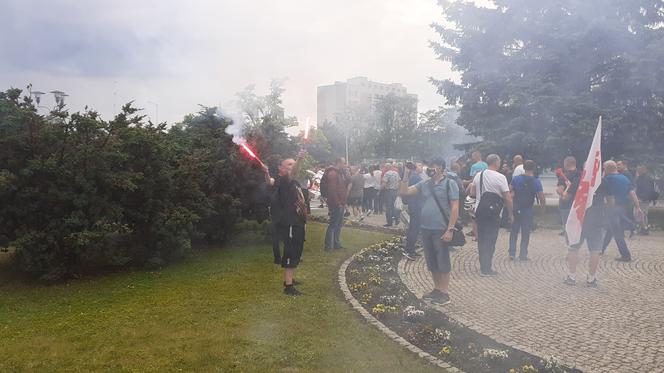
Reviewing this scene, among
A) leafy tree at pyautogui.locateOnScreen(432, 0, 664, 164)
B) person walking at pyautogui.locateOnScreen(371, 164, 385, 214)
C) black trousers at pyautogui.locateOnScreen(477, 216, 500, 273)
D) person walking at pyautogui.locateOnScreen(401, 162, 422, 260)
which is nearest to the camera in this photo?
black trousers at pyautogui.locateOnScreen(477, 216, 500, 273)

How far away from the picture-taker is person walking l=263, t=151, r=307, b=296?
7121mm

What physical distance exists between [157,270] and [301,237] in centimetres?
270

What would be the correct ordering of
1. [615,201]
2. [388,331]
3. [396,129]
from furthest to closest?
[396,129], [615,201], [388,331]

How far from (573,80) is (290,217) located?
13.7m

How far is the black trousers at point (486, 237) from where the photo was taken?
8.54 meters

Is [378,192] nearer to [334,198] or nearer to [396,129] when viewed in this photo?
[334,198]

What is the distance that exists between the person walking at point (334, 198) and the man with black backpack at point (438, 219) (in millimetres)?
3521

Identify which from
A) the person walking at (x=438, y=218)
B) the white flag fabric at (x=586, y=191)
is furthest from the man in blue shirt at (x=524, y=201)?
the person walking at (x=438, y=218)

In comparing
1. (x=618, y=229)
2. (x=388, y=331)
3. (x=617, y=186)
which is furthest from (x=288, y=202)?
(x=618, y=229)

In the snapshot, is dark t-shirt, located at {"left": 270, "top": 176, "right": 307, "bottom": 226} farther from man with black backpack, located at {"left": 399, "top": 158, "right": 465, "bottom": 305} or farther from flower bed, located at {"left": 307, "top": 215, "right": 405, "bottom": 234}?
flower bed, located at {"left": 307, "top": 215, "right": 405, "bottom": 234}

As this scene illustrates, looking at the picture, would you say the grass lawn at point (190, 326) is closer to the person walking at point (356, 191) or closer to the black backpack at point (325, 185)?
the black backpack at point (325, 185)

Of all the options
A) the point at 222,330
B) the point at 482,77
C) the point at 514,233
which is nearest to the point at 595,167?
the point at 514,233

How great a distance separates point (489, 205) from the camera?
8445 mm

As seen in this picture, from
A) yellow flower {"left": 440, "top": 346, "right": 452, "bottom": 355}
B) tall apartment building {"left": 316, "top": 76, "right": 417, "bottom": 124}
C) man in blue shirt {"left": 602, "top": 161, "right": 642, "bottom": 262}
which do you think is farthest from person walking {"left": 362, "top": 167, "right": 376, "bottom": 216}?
yellow flower {"left": 440, "top": 346, "right": 452, "bottom": 355}
